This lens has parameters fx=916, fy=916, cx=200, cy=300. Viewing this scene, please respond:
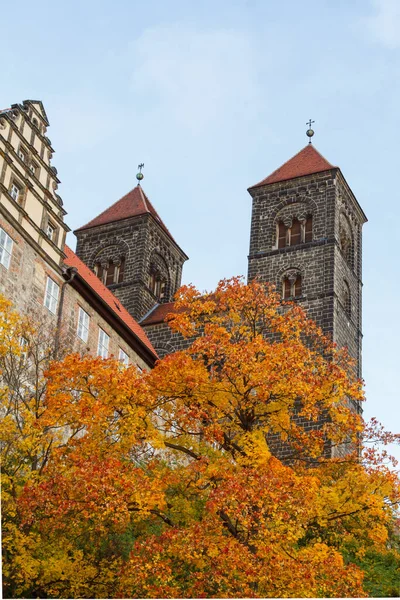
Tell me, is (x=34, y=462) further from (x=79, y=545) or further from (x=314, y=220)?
(x=314, y=220)

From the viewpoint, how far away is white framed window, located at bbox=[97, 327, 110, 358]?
98.8 feet

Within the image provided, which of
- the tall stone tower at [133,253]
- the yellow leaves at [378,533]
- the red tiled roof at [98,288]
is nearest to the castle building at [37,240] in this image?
the red tiled roof at [98,288]

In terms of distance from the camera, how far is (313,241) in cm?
4316

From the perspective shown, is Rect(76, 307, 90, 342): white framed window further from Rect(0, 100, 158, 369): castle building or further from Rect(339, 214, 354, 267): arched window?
Rect(339, 214, 354, 267): arched window

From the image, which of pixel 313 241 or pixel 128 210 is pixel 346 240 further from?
pixel 128 210

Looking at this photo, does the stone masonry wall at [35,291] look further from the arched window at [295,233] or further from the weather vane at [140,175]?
the weather vane at [140,175]

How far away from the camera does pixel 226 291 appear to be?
1906 cm

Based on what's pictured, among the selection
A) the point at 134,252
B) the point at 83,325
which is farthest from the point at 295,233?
the point at 83,325

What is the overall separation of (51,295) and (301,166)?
22890 millimetres

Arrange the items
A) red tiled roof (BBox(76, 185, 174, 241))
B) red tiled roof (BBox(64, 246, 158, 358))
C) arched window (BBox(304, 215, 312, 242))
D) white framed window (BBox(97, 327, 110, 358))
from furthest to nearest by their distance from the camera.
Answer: red tiled roof (BBox(76, 185, 174, 241)), arched window (BBox(304, 215, 312, 242)), red tiled roof (BBox(64, 246, 158, 358)), white framed window (BBox(97, 327, 110, 358))

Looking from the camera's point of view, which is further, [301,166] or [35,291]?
[301,166]

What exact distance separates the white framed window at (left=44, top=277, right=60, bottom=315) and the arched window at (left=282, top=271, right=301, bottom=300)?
17088 mm

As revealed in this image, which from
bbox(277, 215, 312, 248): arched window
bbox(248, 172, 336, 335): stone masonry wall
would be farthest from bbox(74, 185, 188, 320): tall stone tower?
bbox(277, 215, 312, 248): arched window

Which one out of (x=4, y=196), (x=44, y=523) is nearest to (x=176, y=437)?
(x=44, y=523)
